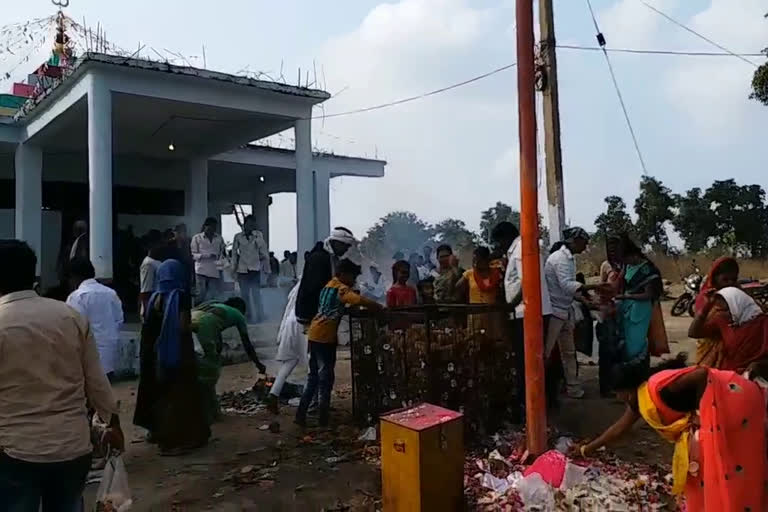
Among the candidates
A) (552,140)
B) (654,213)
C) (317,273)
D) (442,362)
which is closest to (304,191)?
(552,140)

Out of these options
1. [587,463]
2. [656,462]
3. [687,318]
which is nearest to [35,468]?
[587,463]

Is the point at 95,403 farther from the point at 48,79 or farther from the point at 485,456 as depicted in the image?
the point at 48,79

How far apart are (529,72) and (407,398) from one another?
275cm

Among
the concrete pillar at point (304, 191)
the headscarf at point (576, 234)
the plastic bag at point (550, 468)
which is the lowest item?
the plastic bag at point (550, 468)

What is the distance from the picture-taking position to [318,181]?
14836 millimetres

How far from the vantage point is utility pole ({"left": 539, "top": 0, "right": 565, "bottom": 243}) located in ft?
29.9

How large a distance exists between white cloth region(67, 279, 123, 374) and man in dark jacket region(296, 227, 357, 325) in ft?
5.54

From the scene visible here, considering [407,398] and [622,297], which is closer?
[407,398]

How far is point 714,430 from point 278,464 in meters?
3.34

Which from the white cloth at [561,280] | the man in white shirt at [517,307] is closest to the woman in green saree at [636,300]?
the white cloth at [561,280]

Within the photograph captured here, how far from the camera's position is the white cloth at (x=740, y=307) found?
3.80 meters

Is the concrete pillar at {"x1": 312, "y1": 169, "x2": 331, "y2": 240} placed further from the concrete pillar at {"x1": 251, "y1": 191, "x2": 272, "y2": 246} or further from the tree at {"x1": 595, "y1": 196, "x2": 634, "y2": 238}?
the tree at {"x1": 595, "y1": 196, "x2": 634, "y2": 238}

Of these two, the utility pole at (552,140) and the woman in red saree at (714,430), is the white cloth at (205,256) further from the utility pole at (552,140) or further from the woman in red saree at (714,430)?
the woman in red saree at (714,430)

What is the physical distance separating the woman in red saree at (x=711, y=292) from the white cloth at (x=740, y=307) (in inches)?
4.2
